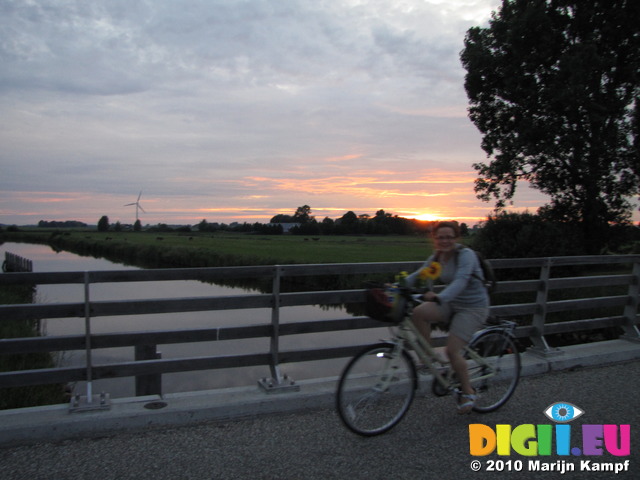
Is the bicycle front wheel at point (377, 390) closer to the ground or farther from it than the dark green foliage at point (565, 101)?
closer to the ground

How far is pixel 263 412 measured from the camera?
14.6 feet

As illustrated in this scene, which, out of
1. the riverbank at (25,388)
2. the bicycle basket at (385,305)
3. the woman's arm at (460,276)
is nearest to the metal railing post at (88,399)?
the bicycle basket at (385,305)

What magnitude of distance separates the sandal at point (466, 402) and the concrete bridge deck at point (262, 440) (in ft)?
0.40

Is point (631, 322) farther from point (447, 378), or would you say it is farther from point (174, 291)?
point (174, 291)

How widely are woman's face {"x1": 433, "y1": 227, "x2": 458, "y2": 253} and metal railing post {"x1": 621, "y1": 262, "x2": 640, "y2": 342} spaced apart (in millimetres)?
4228

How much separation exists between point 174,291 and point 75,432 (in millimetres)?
21917

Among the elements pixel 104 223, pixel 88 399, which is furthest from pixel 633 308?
pixel 104 223

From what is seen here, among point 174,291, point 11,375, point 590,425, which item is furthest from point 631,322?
point 174,291

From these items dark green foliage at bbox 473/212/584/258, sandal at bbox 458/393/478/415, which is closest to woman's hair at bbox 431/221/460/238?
sandal at bbox 458/393/478/415

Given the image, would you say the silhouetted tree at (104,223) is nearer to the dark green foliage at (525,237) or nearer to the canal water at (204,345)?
the canal water at (204,345)

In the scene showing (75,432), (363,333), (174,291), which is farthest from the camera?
(174,291)

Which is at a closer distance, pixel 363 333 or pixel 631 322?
pixel 631 322

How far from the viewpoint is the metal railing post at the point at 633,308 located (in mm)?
7074

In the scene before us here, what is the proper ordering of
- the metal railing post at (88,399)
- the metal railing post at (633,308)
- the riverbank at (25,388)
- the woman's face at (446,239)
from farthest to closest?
1. the metal railing post at (633,308)
2. the riverbank at (25,388)
3. the woman's face at (446,239)
4. the metal railing post at (88,399)
